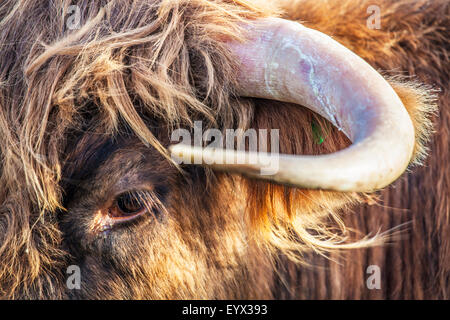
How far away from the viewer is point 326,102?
1.51 metres

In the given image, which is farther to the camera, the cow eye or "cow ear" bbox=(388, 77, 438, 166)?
the cow eye

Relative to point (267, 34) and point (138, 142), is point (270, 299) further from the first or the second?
point (267, 34)

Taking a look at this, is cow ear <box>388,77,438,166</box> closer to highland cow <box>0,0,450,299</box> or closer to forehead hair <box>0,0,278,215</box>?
highland cow <box>0,0,450,299</box>

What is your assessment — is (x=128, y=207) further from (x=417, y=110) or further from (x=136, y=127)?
(x=417, y=110)

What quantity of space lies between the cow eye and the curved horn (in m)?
0.52

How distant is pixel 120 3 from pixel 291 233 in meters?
1.09

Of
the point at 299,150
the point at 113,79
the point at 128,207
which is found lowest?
the point at 128,207

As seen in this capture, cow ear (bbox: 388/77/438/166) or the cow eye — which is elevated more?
cow ear (bbox: 388/77/438/166)

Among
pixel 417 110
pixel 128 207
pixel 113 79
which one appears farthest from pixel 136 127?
pixel 417 110

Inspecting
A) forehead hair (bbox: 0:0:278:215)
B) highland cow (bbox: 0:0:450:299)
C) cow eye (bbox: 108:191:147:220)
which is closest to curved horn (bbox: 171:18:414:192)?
highland cow (bbox: 0:0:450:299)

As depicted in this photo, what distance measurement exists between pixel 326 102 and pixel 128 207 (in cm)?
79

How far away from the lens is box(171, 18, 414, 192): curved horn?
1161 mm

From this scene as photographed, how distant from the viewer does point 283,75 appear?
64.0 inches

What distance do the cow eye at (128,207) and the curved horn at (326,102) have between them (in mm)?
517
